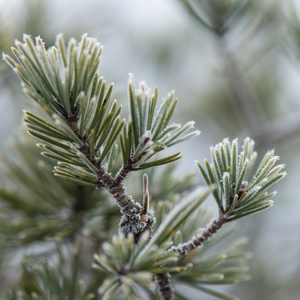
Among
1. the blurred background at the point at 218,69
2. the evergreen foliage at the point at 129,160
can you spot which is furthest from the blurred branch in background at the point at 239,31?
the evergreen foliage at the point at 129,160

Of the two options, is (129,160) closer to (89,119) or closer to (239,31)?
(89,119)

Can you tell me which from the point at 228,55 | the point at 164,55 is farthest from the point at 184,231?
the point at 164,55

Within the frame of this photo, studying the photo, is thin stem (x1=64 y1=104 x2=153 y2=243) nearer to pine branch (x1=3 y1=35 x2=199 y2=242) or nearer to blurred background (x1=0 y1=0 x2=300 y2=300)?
pine branch (x1=3 y1=35 x2=199 y2=242)

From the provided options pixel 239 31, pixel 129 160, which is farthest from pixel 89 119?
pixel 239 31

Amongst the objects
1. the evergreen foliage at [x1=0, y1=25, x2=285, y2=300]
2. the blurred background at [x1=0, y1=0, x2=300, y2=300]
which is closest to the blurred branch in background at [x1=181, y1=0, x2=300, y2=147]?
the blurred background at [x1=0, y1=0, x2=300, y2=300]

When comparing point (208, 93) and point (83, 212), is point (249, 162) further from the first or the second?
point (208, 93)

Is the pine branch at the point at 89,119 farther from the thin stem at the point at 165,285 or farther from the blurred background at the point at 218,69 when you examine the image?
the blurred background at the point at 218,69

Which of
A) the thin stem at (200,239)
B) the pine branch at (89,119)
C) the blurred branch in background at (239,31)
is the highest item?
the blurred branch in background at (239,31)

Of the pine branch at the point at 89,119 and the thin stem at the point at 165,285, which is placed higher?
the pine branch at the point at 89,119
